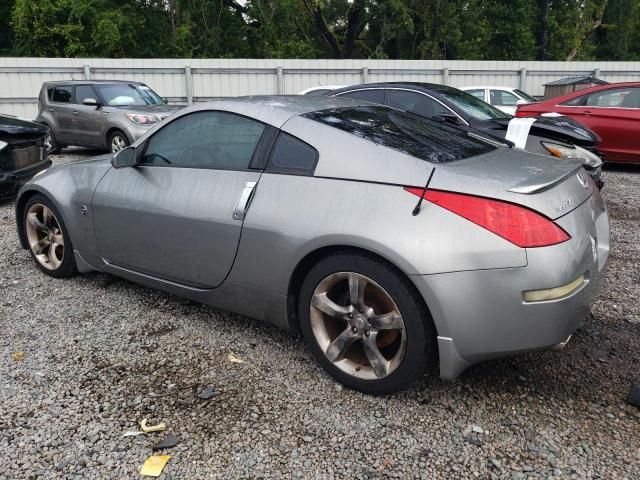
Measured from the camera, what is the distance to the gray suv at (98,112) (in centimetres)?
1018

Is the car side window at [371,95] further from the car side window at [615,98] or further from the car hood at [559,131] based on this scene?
the car side window at [615,98]

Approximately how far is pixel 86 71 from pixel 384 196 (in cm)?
1669

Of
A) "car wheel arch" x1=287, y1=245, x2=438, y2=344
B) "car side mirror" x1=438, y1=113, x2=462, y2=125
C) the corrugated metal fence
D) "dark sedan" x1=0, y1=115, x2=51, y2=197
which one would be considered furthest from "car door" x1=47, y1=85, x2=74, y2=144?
"car wheel arch" x1=287, y1=245, x2=438, y2=344

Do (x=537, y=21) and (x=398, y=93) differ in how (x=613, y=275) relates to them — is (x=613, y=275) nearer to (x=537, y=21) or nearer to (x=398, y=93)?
(x=398, y=93)

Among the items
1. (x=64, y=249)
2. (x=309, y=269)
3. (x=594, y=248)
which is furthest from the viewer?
(x=64, y=249)

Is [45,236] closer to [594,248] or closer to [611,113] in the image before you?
[594,248]

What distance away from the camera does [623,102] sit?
354 inches

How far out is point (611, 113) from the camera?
894 cm

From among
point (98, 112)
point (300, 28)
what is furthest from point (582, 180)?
point (300, 28)

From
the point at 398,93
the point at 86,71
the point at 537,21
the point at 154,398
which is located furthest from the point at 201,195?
the point at 537,21

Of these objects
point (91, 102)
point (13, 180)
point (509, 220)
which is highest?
point (91, 102)

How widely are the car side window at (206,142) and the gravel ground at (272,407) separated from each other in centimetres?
104

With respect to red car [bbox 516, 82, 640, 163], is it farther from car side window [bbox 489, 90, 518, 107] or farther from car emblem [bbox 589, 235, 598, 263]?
car emblem [bbox 589, 235, 598, 263]

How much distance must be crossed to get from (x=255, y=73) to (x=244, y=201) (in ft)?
53.1
